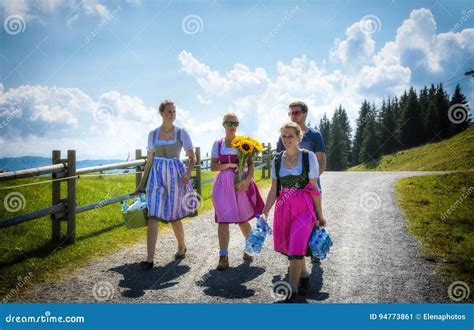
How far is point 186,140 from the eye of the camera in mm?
5523

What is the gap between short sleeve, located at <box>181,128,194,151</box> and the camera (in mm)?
5508

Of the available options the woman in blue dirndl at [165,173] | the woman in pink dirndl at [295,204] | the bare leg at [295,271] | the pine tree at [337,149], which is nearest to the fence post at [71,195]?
the woman in blue dirndl at [165,173]

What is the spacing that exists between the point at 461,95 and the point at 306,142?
228 ft

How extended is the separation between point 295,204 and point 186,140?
80.9 inches

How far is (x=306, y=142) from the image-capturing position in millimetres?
5105

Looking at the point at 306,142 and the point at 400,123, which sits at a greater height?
the point at 400,123

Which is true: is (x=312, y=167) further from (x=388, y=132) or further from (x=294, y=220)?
(x=388, y=132)

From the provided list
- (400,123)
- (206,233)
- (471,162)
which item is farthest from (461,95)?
(206,233)

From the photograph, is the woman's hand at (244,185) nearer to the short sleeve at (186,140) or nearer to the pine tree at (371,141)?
the short sleeve at (186,140)

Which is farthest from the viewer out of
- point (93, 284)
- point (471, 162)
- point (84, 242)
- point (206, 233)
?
point (471, 162)

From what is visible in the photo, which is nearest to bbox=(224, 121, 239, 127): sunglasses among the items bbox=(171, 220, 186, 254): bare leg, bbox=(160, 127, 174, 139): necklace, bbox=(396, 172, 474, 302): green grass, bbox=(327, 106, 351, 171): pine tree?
bbox=(160, 127, 174, 139): necklace

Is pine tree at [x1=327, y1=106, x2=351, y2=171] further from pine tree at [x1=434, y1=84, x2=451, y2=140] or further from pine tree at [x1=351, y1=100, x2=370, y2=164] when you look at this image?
pine tree at [x1=434, y1=84, x2=451, y2=140]

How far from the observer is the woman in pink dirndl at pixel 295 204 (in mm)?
4145

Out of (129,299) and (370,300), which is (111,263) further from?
(370,300)
